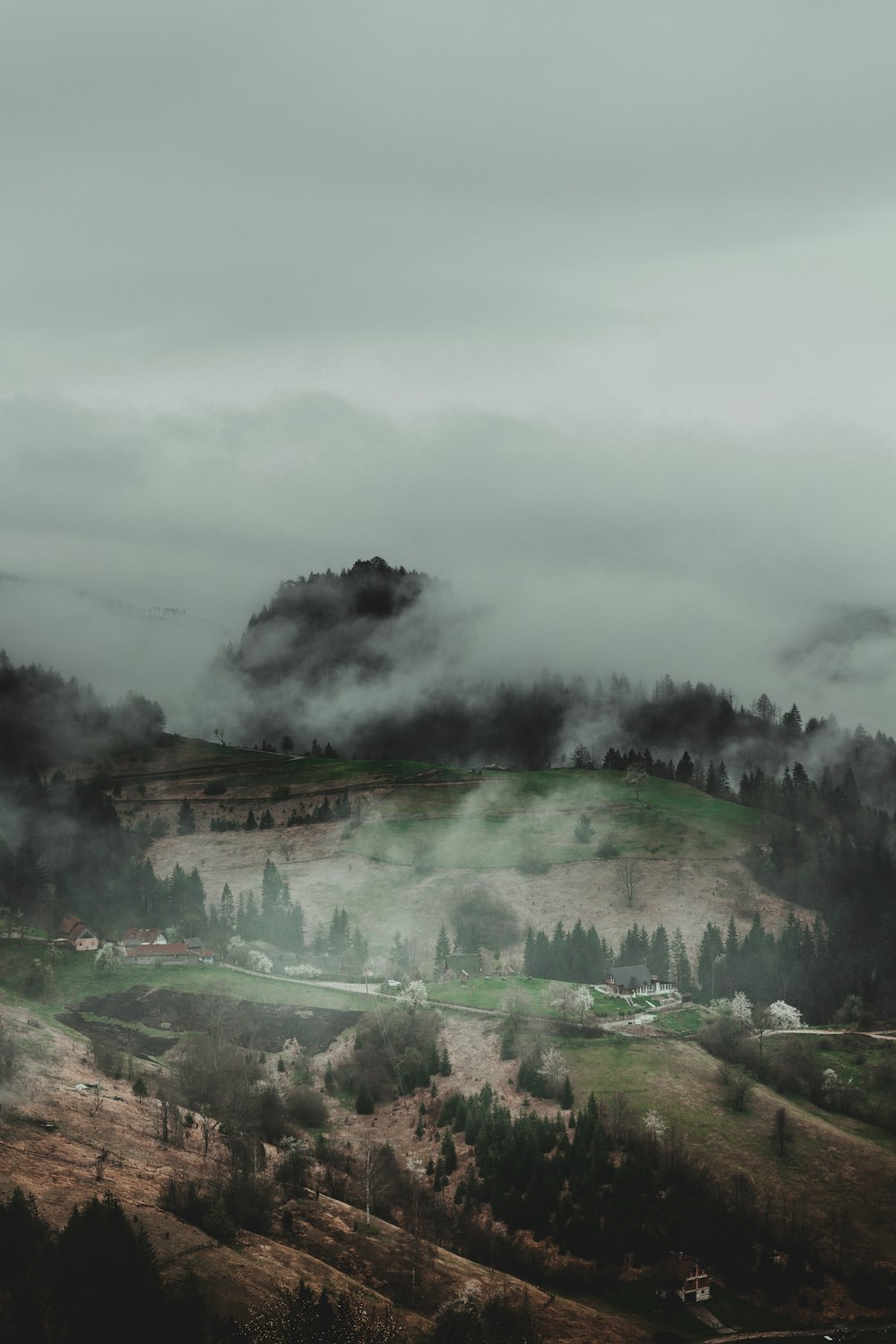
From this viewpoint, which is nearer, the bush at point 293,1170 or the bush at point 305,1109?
the bush at point 293,1170

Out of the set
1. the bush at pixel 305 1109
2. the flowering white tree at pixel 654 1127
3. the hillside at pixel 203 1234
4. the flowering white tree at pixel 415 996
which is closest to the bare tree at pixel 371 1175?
the hillside at pixel 203 1234

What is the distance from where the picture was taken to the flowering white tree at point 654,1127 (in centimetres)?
14062

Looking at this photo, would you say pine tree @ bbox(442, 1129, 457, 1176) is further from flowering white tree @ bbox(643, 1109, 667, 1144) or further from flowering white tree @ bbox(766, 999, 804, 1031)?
flowering white tree @ bbox(766, 999, 804, 1031)

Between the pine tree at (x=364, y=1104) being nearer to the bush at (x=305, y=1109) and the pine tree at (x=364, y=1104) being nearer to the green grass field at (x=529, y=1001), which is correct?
the bush at (x=305, y=1109)

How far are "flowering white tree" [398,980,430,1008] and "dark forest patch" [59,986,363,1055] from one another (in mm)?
8918

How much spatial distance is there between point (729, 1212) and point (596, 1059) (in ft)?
125

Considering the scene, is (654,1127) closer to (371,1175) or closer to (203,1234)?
(371,1175)

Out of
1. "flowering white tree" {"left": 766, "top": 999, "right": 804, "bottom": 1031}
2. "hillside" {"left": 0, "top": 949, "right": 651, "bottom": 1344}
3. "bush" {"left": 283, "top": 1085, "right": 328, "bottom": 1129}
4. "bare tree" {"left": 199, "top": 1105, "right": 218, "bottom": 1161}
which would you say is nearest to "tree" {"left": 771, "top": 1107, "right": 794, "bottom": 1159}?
"hillside" {"left": 0, "top": 949, "right": 651, "bottom": 1344}

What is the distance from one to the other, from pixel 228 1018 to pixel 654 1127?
78.4 metres

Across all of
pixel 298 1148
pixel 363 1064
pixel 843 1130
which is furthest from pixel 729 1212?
pixel 363 1064

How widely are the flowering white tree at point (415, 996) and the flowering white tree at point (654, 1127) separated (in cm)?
5251

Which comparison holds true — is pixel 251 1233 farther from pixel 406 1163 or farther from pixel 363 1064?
pixel 363 1064

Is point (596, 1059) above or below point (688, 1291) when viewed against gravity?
above

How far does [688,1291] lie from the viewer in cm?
→ 11838
